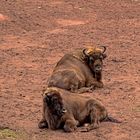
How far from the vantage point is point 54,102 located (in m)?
9.07

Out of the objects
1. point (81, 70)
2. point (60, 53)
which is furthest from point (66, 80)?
point (60, 53)

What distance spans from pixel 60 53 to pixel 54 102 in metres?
5.67

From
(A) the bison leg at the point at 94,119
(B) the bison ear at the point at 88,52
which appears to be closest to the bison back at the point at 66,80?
(B) the bison ear at the point at 88,52

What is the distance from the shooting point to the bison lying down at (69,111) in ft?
29.9

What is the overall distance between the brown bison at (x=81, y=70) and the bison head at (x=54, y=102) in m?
2.23

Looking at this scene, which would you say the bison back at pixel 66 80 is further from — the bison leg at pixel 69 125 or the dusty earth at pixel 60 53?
the bison leg at pixel 69 125

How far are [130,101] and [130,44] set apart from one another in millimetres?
4749

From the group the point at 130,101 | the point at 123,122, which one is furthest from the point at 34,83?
the point at 123,122

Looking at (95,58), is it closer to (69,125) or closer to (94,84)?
(94,84)

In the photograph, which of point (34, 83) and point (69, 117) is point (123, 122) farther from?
point (34, 83)

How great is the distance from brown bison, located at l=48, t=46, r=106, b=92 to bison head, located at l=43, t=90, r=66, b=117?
223cm

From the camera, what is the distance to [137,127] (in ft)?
31.1

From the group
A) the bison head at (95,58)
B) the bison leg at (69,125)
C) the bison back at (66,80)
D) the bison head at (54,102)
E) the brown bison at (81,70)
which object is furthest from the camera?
the bison head at (95,58)

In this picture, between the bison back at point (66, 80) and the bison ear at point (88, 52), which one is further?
the bison ear at point (88, 52)
